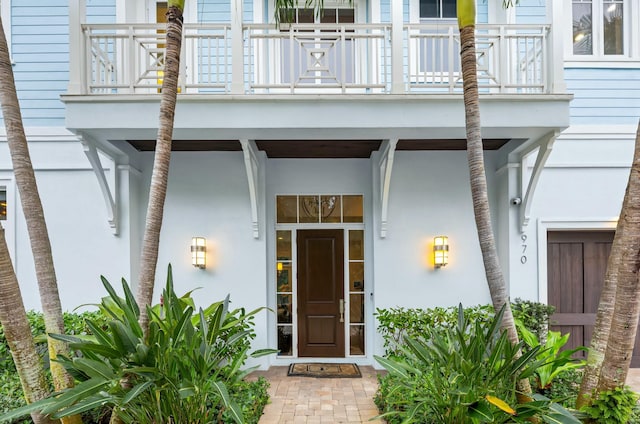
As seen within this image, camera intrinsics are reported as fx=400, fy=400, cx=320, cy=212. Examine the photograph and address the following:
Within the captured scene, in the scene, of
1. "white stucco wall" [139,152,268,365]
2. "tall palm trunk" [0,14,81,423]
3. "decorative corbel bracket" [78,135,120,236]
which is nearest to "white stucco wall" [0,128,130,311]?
"decorative corbel bracket" [78,135,120,236]

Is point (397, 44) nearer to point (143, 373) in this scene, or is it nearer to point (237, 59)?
point (237, 59)

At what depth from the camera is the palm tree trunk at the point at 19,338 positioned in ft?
8.86

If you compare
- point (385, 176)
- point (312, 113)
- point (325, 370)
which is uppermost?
point (312, 113)

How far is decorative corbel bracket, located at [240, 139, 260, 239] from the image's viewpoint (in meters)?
4.82

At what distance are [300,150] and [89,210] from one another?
292 centimetres

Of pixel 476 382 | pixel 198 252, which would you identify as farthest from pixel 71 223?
pixel 476 382

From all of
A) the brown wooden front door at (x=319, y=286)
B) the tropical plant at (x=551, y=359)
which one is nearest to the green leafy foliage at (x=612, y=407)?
the tropical plant at (x=551, y=359)

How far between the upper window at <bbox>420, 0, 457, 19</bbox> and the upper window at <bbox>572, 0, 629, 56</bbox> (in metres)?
1.63

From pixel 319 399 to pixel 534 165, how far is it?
3798 mm

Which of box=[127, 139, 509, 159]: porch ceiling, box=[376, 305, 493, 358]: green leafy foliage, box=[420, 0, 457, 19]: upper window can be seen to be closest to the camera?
box=[376, 305, 493, 358]: green leafy foliage

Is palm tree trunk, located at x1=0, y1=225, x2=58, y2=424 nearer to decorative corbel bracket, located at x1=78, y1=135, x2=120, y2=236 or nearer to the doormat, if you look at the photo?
decorative corbel bracket, located at x1=78, y1=135, x2=120, y2=236

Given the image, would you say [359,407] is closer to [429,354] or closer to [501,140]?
[429,354]

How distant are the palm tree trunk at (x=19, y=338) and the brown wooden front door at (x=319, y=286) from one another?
11.5 feet

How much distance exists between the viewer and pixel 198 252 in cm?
539
